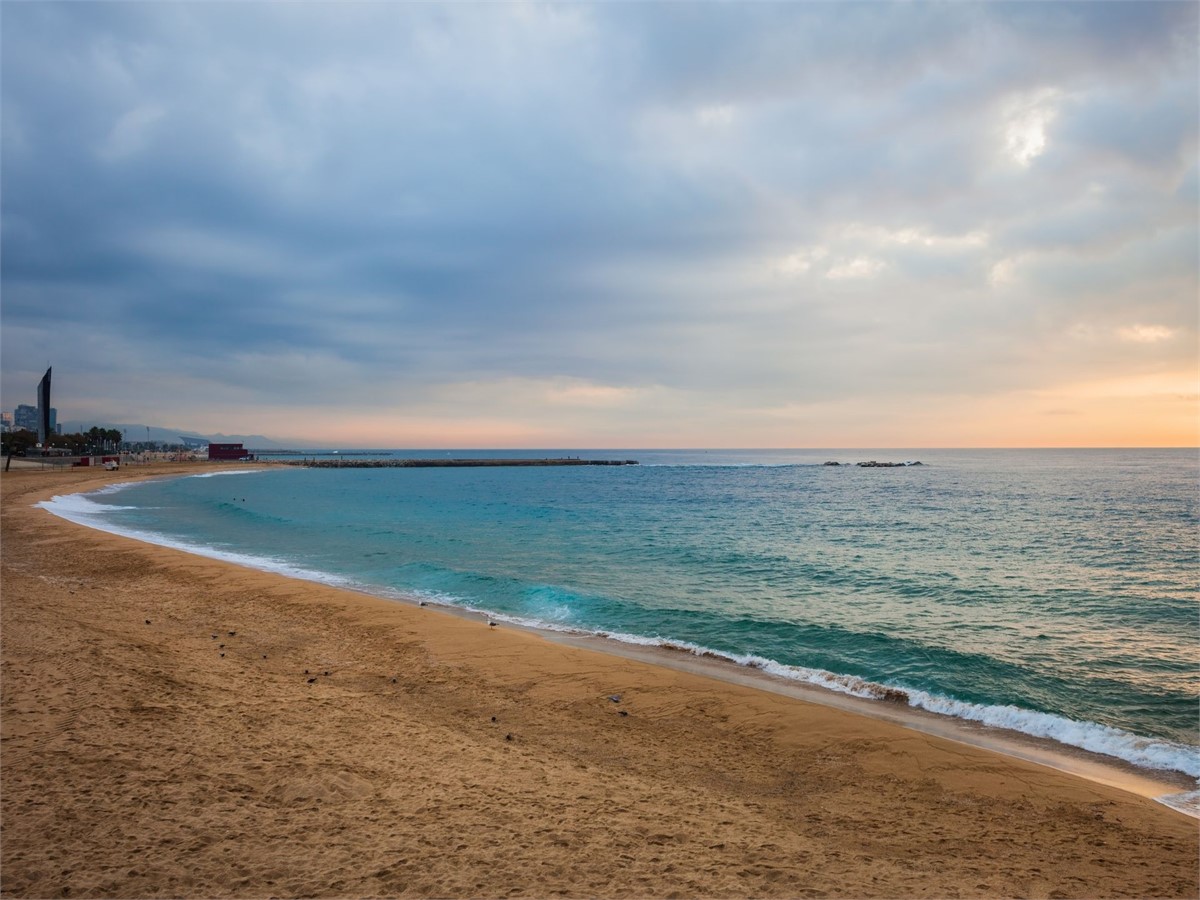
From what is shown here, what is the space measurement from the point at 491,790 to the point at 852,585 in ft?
54.9

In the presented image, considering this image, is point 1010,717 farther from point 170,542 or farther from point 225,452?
point 225,452

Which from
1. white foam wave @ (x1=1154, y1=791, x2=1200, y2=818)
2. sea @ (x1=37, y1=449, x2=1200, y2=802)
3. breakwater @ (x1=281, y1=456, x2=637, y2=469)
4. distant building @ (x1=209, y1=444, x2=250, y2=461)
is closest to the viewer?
white foam wave @ (x1=1154, y1=791, x2=1200, y2=818)

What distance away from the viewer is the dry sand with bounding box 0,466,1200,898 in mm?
5055


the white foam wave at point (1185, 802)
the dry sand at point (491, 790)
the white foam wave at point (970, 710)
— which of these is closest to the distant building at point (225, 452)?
the white foam wave at point (970, 710)

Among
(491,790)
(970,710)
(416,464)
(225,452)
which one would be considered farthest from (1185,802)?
(225,452)

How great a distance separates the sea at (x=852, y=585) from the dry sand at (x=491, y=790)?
311cm

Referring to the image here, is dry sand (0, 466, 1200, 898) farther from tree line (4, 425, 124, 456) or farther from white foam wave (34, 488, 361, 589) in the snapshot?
tree line (4, 425, 124, 456)

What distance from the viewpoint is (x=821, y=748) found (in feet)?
27.9

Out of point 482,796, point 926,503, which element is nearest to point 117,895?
point 482,796

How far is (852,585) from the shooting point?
20500 millimetres

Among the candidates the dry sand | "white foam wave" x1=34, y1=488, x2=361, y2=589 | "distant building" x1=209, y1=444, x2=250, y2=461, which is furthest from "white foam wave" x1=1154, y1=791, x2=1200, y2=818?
"distant building" x1=209, y1=444, x2=250, y2=461

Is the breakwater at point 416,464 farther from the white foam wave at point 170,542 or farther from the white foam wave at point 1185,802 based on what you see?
the white foam wave at point 1185,802

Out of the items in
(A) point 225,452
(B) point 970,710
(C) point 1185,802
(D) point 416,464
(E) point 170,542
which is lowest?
(B) point 970,710

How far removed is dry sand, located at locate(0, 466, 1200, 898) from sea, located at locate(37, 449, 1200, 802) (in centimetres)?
311
